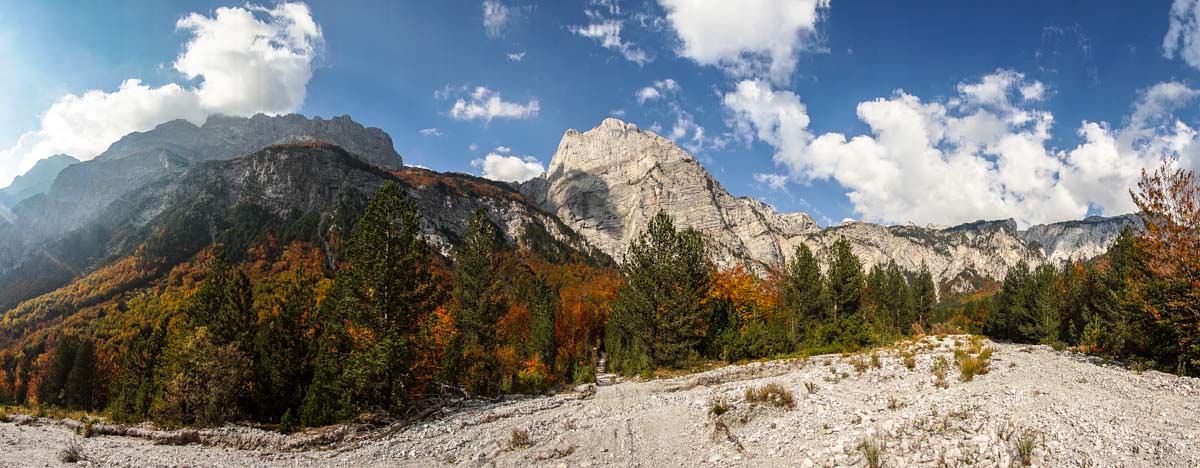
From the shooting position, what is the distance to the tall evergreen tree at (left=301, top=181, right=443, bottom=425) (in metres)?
21.9

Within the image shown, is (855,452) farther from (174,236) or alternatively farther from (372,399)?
(174,236)

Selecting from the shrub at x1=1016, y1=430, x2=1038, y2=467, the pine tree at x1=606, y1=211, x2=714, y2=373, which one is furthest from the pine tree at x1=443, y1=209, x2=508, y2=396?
the shrub at x1=1016, y1=430, x2=1038, y2=467

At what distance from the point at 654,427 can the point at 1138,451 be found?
11753 millimetres

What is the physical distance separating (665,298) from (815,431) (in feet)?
83.5

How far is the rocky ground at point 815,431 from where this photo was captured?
351 inches

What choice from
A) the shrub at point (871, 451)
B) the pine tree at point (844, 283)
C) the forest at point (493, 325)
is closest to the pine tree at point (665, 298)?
the forest at point (493, 325)

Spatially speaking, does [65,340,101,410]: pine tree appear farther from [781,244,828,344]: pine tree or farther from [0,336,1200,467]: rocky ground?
[781,244,828,344]: pine tree

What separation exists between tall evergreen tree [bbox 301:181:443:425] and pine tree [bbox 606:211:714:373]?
696 inches

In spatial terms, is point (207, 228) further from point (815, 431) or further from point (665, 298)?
point (815, 431)

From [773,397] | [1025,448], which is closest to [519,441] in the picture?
[773,397]

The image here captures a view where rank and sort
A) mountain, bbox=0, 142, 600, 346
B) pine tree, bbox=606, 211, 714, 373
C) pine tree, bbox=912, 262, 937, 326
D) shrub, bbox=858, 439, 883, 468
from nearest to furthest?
shrub, bbox=858, 439, 883, 468 < pine tree, bbox=606, 211, 714, 373 < pine tree, bbox=912, 262, 937, 326 < mountain, bbox=0, 142, 600, 346

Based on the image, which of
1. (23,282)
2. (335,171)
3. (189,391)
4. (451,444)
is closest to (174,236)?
(335,171)

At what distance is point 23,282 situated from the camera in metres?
163

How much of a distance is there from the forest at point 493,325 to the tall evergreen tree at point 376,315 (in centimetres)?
8
